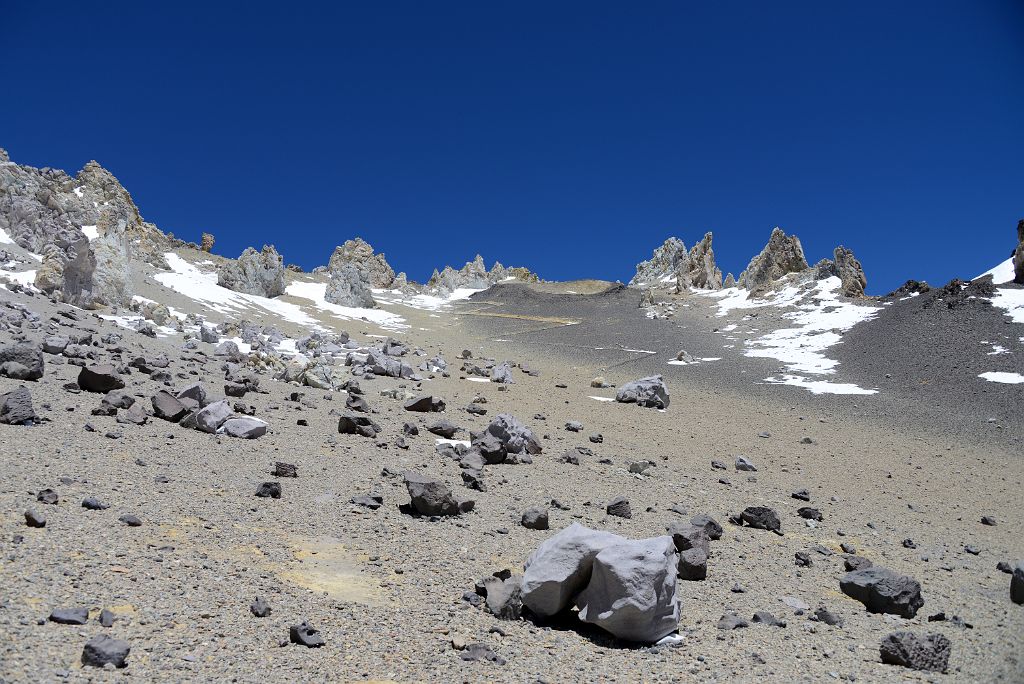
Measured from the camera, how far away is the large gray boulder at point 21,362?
9.23 meters

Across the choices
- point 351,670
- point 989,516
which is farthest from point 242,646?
point 989,516

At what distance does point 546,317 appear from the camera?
46719mm

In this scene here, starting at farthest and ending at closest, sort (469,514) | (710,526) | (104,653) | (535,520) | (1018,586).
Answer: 1. (710,526)
2. (469,514)
3. (535,520)
4. (1018,586)
5. (104,653)

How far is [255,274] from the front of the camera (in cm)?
3884

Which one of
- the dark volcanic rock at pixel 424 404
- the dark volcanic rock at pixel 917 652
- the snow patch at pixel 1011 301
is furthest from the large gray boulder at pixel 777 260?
the dark volcanic rock at pixel 917 652

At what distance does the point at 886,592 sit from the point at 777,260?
148ft

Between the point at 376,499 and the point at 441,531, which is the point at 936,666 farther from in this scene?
the point at 376,499

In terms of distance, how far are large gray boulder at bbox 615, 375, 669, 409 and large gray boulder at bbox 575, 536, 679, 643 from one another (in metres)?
12.9

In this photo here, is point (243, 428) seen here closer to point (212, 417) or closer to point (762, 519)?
point (212, 417)

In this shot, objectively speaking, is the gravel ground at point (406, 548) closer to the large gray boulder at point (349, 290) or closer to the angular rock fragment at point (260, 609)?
the angular rock fragment at point (260, 609)

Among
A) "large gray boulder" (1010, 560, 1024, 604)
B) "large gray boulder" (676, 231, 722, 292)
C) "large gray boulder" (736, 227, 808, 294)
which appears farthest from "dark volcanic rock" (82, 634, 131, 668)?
"large gray boulder" (676, 231, 722, 292)

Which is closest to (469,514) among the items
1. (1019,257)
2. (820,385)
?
(820,385)

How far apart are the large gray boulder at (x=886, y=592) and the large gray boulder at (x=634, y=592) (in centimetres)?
237

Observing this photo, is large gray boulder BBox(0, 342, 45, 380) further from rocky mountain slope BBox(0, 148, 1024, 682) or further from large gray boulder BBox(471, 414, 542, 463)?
large gray boulder BBox(471, 414, 542, 463)
